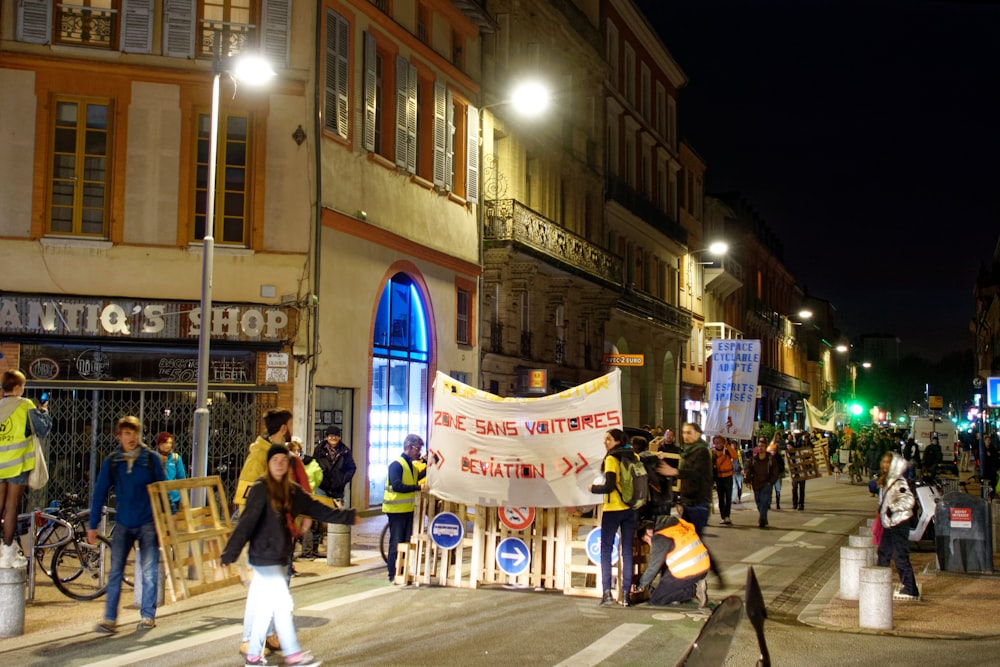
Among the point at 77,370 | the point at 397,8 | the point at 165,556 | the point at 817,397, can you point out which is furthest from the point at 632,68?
the point at 817,397

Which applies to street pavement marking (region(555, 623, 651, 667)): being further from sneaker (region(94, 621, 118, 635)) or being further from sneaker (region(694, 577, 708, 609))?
sneaker (region(94, 621, 118, 635))

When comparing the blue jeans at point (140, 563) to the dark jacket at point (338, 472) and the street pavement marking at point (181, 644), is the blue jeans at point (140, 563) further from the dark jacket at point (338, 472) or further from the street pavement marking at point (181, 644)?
the dark jacket at point (338, 472)

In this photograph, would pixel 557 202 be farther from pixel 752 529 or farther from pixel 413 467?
pixel 413 467

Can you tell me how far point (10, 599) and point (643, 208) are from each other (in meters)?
37.2

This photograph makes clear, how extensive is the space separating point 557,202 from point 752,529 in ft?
52.4

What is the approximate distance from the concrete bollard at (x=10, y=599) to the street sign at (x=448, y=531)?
458cm

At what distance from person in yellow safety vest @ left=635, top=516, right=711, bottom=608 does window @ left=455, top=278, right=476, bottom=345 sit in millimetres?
16001

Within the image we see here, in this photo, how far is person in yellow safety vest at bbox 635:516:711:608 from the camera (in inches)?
462

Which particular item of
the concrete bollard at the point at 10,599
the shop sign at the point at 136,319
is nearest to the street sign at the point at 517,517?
the concrete bollard at the point at 10,599

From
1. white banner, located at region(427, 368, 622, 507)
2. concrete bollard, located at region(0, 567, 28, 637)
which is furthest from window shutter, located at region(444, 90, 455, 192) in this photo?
concrete bollard, located at region(0, 567, 28, 637)

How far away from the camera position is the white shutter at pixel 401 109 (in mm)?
24797

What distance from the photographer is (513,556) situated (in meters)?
12.9

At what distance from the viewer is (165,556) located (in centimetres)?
1134

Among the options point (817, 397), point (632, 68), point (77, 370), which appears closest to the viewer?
point (77, 370)
